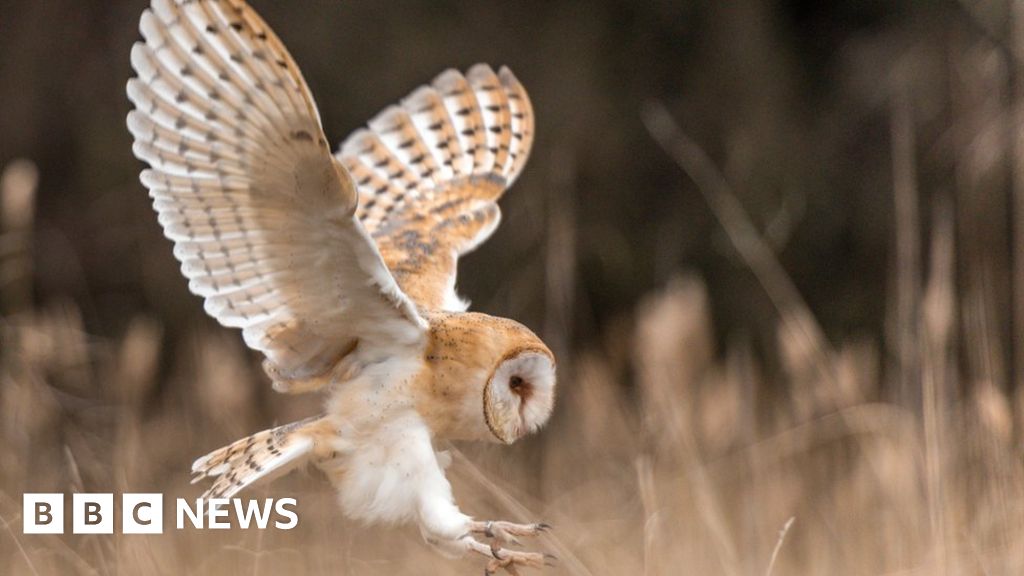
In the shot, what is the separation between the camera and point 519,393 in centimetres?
292

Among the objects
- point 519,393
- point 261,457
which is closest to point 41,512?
point 261,457

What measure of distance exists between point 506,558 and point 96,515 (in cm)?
140

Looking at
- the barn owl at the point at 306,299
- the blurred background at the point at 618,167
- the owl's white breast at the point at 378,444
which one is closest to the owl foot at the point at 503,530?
the barn owl at the point at 306,299

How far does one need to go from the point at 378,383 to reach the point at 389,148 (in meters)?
1.18

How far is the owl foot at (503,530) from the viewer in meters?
2.68

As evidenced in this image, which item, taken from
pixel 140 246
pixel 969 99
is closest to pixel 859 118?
pixel 140 246

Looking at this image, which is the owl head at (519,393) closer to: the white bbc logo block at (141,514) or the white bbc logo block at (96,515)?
the white bbc logo block at (141,514)

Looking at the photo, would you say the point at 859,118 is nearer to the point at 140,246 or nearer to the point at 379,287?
the point at 140,246

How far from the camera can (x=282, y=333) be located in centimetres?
302

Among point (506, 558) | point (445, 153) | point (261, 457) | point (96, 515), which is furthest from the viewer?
point (445, 153)

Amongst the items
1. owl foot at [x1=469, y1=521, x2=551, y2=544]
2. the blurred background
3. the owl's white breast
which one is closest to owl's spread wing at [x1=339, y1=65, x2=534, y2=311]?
the owl's white breast

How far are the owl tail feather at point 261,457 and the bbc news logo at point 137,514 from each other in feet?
0.13

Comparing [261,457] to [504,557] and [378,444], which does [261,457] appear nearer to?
[378,444]

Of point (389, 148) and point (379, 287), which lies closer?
point (379, 287)
